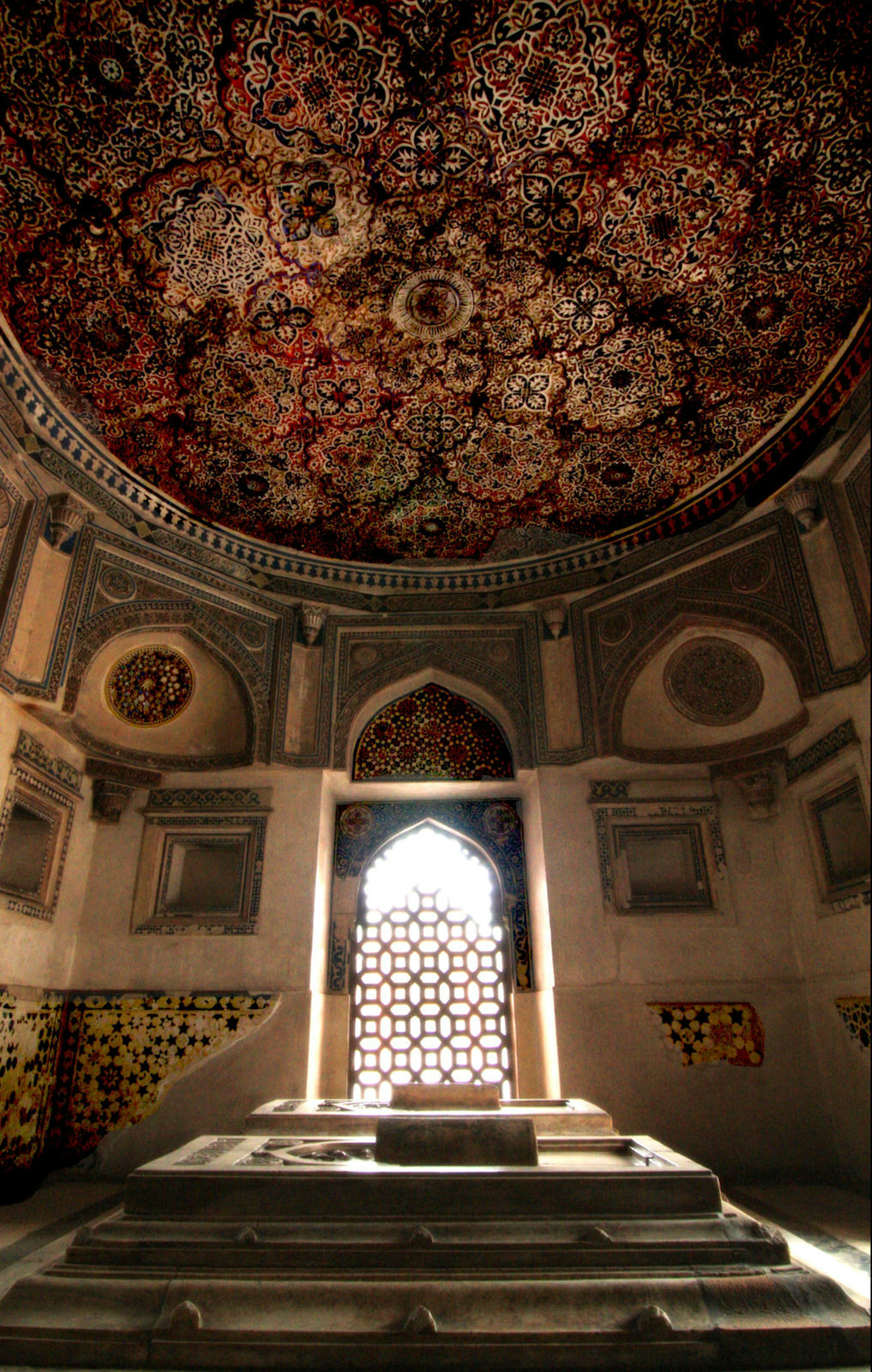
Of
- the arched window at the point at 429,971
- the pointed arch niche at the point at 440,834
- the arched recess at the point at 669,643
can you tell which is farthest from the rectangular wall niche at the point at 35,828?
the arched recess at the point at 669,643

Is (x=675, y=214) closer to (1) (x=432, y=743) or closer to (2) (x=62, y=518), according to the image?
(1) (x=432, y=743)

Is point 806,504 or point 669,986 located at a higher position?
point 806,504

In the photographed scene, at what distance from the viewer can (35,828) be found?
17.2 feet

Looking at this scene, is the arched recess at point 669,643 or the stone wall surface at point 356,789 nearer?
the stone wall surface at point 356,789

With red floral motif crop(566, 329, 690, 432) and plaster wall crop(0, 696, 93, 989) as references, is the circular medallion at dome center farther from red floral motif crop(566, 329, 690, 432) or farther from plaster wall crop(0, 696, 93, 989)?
plaster wall crop(0, 696, 93, 989)

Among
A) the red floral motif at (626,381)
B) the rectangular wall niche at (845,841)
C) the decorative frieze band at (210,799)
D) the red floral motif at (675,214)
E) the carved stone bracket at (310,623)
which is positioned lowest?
the rectangular wall niche at (845,841)

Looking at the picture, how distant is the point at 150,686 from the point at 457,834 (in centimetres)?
290

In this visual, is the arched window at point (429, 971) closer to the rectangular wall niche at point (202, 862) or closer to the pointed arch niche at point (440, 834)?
the pointed arch niche at point (440, 834)

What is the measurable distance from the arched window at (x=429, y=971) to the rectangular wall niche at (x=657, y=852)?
3.59 feet

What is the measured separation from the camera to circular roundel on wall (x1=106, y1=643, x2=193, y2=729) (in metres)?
5.98

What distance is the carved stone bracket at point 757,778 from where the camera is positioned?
15.8 feet

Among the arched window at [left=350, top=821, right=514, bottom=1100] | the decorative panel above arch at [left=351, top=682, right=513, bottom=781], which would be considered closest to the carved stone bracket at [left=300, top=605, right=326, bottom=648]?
the decorative panel above arch at [left=351, top=682, right=513, bottom=781]

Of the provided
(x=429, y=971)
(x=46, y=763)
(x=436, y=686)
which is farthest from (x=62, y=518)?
(x=429, y=971)

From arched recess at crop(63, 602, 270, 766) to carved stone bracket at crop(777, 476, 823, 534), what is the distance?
4.32 metres
